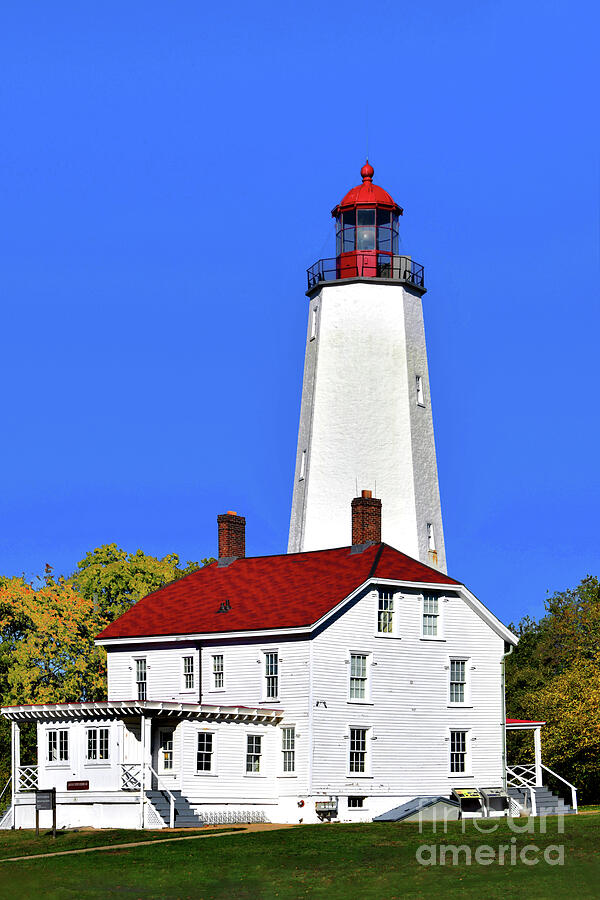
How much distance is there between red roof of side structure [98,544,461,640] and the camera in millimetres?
51938

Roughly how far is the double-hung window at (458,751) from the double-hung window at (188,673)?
30.2ft

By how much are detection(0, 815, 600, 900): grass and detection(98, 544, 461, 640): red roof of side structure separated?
10067 millimetres

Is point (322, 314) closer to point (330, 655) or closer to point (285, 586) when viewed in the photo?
point (285, 586)

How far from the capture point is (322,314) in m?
63.2

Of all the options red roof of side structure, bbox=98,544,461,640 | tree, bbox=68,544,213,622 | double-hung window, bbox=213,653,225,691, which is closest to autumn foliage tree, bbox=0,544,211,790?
tree, bbox=68,544,213,622

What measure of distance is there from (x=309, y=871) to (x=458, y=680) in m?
19.2

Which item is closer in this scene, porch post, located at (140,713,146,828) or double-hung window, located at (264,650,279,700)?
porch post, located at (140,713,146,828)

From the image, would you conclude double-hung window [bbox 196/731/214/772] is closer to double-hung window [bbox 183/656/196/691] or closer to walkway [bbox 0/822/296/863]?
walkway [bbox 0/822/296/863]

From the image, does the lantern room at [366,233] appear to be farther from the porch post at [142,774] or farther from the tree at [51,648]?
the porch post at [142,774]

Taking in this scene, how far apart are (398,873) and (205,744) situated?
1624 centimetres

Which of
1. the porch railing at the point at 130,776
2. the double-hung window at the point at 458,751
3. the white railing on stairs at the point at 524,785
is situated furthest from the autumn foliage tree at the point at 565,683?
the porch railing at the point at 130,776

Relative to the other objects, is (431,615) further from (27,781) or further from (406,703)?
(27,781)

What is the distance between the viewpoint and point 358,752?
167 feet

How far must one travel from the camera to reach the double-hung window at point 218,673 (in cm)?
5275
